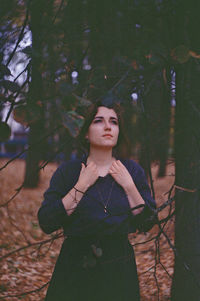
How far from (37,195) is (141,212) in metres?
8.18

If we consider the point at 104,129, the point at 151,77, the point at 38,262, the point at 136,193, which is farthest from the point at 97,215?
the point at 38,262

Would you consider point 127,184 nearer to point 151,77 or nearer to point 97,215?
point 97,215

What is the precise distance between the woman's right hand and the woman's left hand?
0.39 feet

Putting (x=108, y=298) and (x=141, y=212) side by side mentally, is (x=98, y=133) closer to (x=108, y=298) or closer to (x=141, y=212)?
(x=141, y=212)

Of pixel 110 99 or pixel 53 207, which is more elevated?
pixel 110 99

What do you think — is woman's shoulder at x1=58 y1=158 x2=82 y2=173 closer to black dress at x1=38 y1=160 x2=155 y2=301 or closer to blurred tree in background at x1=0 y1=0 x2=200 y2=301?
black dress at x1=38 y1=160 x2=155 y2=301

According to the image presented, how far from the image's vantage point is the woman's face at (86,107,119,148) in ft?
6.95

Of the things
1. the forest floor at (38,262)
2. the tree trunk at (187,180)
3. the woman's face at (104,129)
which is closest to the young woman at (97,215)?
the woman's face at (104,129)

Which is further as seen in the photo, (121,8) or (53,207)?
(121,8)

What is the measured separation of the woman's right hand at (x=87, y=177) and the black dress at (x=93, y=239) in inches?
3.2

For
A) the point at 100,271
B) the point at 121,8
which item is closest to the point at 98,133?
the point at 100,271

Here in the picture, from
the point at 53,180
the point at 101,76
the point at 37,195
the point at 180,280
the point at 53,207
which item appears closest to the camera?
the point at 101,76

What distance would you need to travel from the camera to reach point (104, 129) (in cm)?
212

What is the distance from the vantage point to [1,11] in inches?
80.7
